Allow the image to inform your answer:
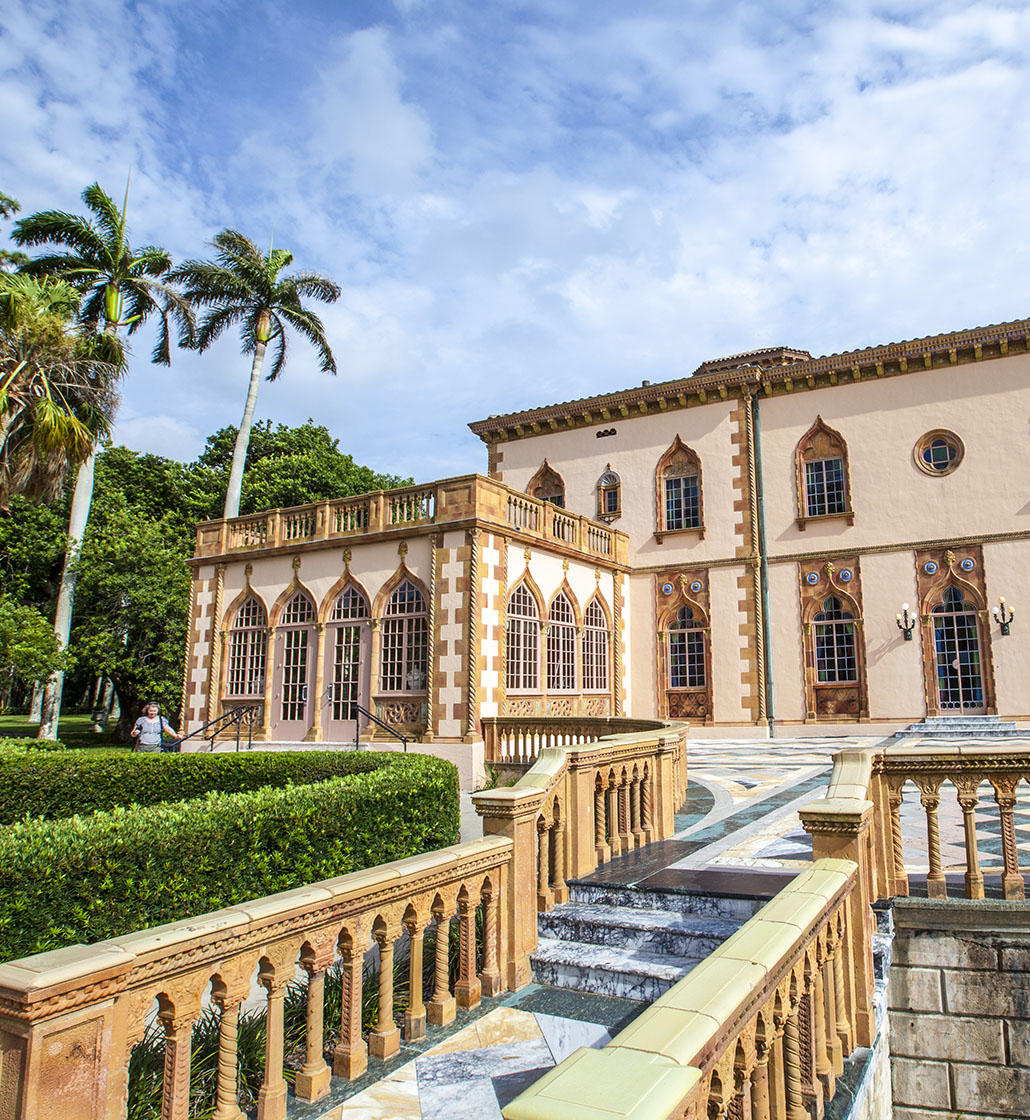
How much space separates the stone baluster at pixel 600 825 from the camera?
716cm

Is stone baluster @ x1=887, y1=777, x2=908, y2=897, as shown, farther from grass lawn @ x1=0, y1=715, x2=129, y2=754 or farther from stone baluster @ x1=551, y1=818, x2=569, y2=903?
grass lawn @ x1=0, y1=715, x2=129, y2=754

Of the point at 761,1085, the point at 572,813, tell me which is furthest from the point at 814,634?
the point at 761,1085

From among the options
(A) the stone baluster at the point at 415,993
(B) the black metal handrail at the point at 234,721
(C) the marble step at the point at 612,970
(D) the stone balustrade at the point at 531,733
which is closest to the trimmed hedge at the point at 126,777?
(D) the stone balustrade at the point at 531,733

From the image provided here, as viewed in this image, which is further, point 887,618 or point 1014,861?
point 887,618

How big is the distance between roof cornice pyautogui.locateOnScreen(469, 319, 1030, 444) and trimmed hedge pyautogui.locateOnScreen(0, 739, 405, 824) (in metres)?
14.8

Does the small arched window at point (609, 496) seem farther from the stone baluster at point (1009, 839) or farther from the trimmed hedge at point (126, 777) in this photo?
the stone baluster at point (1009, 839)

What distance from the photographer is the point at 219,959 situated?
3.23m

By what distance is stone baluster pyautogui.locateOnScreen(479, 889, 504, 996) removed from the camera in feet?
16.8

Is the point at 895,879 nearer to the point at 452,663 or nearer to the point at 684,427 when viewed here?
the point at 452,663

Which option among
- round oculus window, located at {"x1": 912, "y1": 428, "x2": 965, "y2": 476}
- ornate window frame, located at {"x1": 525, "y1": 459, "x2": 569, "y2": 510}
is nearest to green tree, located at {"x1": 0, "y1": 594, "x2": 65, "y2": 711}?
ornate window frame, located at {"x1": 525, "y1": 459, "x2": 569, "y2": 510}

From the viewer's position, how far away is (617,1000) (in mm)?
5211

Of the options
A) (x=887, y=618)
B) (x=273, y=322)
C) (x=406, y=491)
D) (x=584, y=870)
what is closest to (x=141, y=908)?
(x=584, y=870)

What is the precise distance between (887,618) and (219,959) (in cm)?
1946

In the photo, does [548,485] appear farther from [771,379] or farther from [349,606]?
[349,606]
